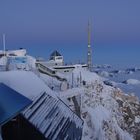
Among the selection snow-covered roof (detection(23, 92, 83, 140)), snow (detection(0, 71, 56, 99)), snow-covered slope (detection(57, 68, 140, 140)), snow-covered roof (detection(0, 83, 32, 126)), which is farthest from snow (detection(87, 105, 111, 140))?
snow-covered roof (detection(0, 83, 32, 126))

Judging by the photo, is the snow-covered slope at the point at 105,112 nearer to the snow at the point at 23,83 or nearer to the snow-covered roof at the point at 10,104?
the snow at the point at 23,83

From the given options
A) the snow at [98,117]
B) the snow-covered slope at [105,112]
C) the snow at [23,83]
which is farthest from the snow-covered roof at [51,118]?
the snow at [98,117]

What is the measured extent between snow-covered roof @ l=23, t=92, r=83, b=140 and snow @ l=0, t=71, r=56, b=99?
0.23 m

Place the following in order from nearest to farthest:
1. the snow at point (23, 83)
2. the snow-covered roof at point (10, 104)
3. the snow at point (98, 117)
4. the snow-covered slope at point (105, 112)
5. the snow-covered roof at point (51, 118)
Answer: the snow-covered roof at point (10, 104) → the snow-covered roof at point (51, 118) → the snow at point (23, 83) → the snow at point (98, 117) → the snow-covered slope at point (105, 112)

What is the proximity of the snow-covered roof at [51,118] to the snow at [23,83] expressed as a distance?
225 mm

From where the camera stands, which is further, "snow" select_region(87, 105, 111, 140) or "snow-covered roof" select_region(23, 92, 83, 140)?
"snow" select_region(87, 105, 111, 140)

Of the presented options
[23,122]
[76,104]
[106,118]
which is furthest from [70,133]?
[106,118]

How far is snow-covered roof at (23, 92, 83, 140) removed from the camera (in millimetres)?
9820

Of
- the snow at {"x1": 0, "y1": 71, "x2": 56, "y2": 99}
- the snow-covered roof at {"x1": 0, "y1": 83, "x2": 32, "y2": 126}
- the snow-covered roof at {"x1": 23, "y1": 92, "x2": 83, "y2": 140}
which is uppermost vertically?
the snow at {"x1": 0, "y1": 71, "x2": 56, "y2": 99}

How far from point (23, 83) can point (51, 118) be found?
1.44 meters

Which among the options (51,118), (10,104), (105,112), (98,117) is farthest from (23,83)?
(105,112)

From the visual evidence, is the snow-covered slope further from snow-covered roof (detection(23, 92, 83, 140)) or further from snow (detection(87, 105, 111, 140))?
snow-covered roof (detection(23, 92, 83, 140))

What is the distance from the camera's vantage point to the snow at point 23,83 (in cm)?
1099

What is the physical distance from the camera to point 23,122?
9.66 metres
